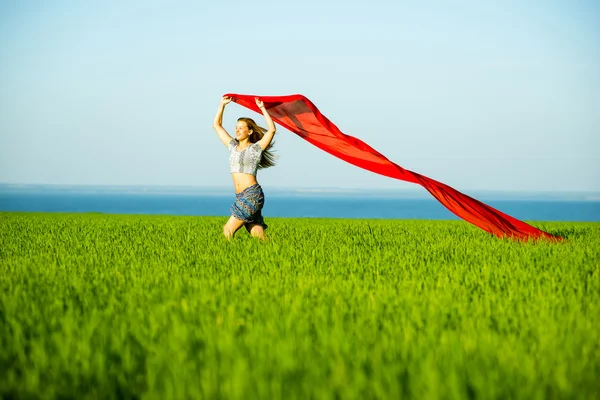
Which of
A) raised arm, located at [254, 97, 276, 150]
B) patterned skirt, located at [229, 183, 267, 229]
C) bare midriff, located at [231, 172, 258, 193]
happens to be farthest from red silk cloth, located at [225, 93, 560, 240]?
patterned skirt, located at [229, 183, 267, 229]

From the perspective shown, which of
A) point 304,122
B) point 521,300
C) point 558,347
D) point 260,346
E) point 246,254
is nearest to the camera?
point 260,346

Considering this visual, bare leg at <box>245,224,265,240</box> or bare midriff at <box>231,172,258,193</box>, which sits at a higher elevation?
bare midriff at <box>231,172,258,193</box>

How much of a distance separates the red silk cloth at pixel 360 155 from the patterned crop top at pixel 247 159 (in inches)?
37.1

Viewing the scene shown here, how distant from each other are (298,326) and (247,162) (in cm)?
535

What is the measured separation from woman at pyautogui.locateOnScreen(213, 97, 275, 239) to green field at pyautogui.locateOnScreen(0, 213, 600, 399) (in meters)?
1.52

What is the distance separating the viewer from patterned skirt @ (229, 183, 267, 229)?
864 cm

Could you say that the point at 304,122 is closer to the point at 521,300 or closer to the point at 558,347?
the point at 521,300

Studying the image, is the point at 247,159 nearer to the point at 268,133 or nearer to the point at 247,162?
the point at 247,162

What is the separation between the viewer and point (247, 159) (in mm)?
8703

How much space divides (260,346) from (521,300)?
2564mm

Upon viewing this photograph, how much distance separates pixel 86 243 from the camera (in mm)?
8758

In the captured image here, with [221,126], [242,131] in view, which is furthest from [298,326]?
[221,126]

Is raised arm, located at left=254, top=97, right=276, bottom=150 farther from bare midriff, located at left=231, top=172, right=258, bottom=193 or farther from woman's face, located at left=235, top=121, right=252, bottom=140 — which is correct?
bare midriff, located at left=231, top=172, right=258, bottom=193

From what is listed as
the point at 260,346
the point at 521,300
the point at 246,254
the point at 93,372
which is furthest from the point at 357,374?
the point at 246,254
